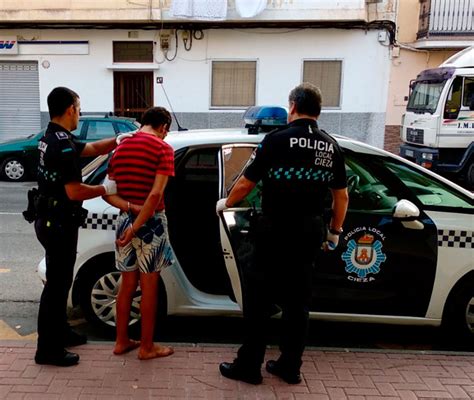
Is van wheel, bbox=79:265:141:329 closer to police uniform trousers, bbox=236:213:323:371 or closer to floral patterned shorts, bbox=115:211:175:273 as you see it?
floral patterned shorts, bbox=115:211:175:273

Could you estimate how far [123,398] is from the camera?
2.97 m

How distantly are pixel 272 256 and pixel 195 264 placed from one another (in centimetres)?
102

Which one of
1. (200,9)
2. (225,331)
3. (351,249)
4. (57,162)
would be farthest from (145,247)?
(200,9)

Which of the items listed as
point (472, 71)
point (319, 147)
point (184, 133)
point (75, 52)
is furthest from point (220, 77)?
point (319, 147)

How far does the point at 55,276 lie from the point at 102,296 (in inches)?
24.6

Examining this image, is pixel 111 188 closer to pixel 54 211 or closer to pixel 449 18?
pixel 54 211

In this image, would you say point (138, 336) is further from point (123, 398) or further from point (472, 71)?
point (472, 71)

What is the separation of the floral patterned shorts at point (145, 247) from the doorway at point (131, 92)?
43.5 feet

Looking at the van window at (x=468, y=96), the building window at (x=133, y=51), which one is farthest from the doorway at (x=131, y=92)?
the van window at (x=468, y=96)

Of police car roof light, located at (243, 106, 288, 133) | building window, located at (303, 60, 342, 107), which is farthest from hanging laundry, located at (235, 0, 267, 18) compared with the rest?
police car roof light, located at (243, 106, 288, 133)

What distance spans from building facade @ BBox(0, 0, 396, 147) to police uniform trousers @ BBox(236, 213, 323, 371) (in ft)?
42.0

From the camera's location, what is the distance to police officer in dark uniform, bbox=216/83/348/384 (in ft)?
9.55

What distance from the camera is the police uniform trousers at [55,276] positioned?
10.4ft

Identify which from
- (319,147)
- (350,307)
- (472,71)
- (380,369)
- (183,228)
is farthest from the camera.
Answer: (472,71)
